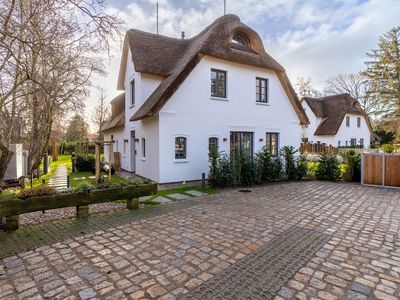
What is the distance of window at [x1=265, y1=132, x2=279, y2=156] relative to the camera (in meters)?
14.3

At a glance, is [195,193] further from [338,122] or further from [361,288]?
[338,122]

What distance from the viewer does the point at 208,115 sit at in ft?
39.1

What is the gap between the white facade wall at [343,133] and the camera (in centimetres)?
2984

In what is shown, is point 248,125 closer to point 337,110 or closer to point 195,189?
point 195,189

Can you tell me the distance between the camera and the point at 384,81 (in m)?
26.1

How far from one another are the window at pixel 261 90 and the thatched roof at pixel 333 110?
19.2 m

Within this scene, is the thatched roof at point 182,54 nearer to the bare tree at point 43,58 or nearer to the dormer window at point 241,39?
the dormer window at point 241,39

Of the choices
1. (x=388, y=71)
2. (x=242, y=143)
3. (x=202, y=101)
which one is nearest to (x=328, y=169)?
(x=242, y=143)

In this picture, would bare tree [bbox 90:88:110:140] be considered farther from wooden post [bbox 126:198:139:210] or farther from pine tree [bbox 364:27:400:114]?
pine tree [bbox 364:27:400:114]

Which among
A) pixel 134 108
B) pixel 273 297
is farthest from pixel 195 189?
pixel 273 297

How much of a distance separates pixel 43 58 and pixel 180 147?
6338mm

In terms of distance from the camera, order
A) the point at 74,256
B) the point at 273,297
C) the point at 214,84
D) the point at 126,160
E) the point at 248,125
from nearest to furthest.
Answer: the point at 273,297 → the point at 74,256 → the point at 214,84 → the point at 248,125 → the point at 126,160

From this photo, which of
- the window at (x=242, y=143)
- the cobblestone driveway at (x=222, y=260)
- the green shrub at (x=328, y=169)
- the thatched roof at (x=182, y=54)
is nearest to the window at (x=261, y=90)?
the thatched roof at (x=182, y=54)

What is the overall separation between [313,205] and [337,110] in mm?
27528
